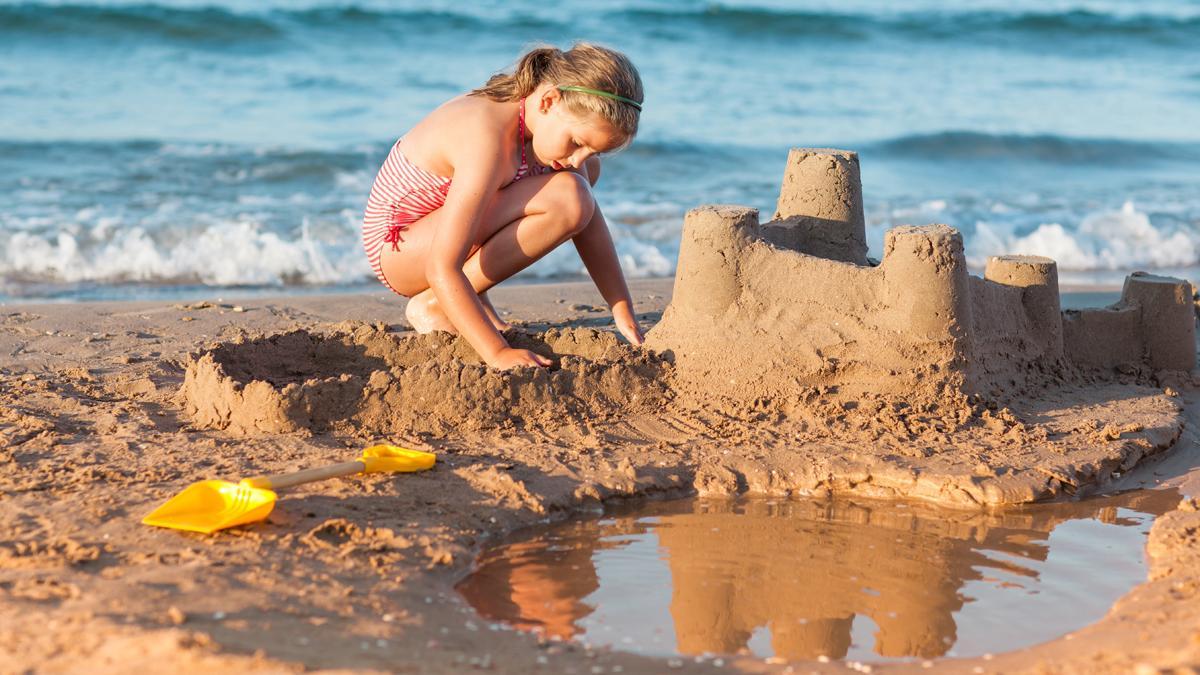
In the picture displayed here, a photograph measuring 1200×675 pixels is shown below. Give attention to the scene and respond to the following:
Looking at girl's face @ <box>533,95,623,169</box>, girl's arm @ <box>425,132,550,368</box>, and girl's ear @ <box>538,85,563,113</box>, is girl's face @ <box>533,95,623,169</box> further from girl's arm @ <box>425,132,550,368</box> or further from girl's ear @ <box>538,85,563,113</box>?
girl's arm @ <box>425,132,550,368</box>

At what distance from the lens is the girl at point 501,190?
3.63 m

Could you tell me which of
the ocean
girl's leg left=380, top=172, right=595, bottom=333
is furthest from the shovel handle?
the ocean

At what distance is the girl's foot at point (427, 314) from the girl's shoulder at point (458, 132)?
0.44m

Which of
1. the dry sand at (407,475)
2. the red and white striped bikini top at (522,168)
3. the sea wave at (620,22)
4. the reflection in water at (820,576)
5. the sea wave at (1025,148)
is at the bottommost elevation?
the reflection in water at (820,576)

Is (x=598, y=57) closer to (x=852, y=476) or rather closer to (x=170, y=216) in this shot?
(x=852, y=476)

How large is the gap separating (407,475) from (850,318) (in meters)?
1.36

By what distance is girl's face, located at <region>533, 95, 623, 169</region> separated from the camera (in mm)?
3623

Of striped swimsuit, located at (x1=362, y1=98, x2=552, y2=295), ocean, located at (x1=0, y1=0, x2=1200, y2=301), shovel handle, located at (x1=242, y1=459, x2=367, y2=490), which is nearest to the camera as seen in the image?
shovel handle, located at (x1=242, y1=459, x2=367, y2=490)

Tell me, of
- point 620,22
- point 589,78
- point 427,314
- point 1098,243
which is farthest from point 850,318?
point 620,22

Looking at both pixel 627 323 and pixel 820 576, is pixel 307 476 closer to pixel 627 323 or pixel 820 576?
pixel 820 576

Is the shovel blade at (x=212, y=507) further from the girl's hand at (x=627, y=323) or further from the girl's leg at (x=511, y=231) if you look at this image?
the girl's hand at (x=627, y=323)

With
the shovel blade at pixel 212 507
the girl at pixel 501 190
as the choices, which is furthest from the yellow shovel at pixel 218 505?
the girl at pixel 501 190

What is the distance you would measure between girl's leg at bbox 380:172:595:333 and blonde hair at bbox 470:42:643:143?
1.05ft

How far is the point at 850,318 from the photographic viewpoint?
3648mm
